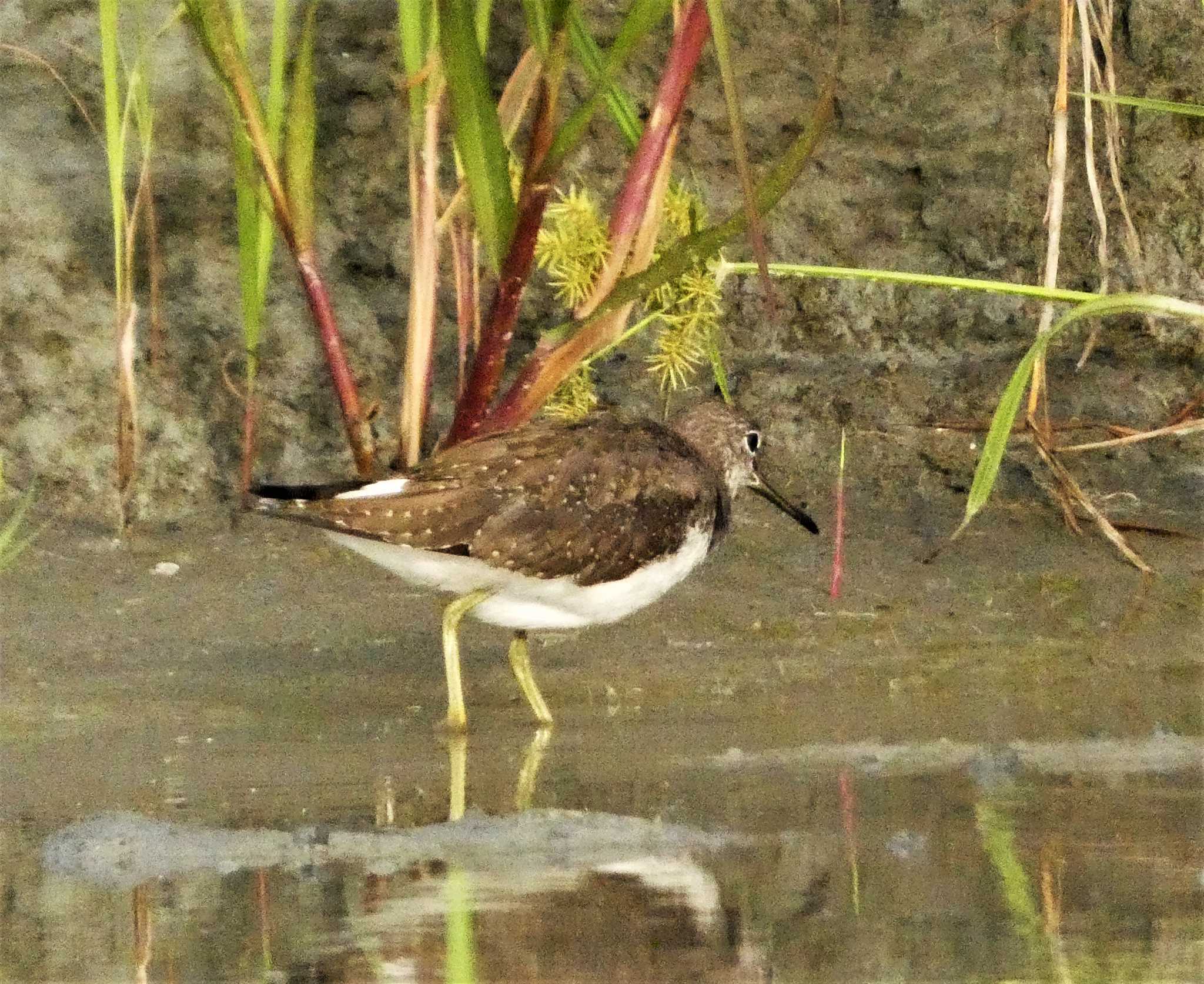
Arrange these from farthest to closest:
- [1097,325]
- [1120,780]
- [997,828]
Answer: [1097,325]
[1120,780]
[997,828]

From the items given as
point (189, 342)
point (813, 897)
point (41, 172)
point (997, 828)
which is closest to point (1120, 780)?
point (997, 828)

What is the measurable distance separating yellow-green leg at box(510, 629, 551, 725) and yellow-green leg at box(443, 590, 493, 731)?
15 centimetres

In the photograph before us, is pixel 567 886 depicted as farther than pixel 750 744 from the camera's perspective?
No

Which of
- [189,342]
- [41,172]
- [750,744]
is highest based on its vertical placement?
[41,172]

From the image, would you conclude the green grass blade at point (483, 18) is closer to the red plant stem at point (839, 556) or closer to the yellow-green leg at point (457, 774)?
the red plant stem at point (839, 556)

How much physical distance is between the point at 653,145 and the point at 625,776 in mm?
1906

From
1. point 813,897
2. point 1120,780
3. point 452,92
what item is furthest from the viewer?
point 452,92

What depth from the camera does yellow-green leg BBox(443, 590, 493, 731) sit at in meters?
5.65

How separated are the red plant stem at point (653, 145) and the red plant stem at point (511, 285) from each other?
220mm

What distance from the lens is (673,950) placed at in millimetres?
3510

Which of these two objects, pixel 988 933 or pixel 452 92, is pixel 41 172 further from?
pixel 988 933

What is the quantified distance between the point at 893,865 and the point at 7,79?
4773 mm

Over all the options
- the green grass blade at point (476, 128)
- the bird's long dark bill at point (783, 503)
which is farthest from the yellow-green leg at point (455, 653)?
the bird's long dark bill at point (783, 503)

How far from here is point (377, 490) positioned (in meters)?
5.93
